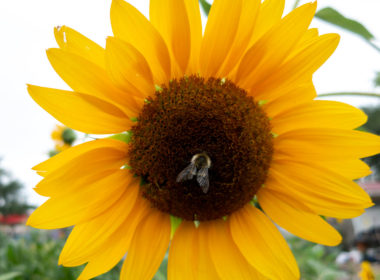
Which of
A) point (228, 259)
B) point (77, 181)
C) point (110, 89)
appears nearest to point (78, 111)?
point (110, 89)

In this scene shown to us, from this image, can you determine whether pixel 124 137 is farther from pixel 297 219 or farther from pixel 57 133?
pixel 57 133

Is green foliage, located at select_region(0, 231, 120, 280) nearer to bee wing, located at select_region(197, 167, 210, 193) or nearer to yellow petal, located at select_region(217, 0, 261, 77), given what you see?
bee wing, located at select_region(197, 167, 210, 193)

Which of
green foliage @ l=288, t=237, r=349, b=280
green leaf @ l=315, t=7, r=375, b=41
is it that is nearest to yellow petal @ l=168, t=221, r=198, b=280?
green leaf @ l=315, t=7, r=375, b=41

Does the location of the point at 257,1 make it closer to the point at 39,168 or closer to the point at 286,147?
the point at 286,147

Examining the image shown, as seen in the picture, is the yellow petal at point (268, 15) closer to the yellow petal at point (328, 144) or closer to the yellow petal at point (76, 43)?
the yellow petal at point (328, 144)

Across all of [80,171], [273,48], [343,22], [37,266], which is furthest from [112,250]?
[37,266]
